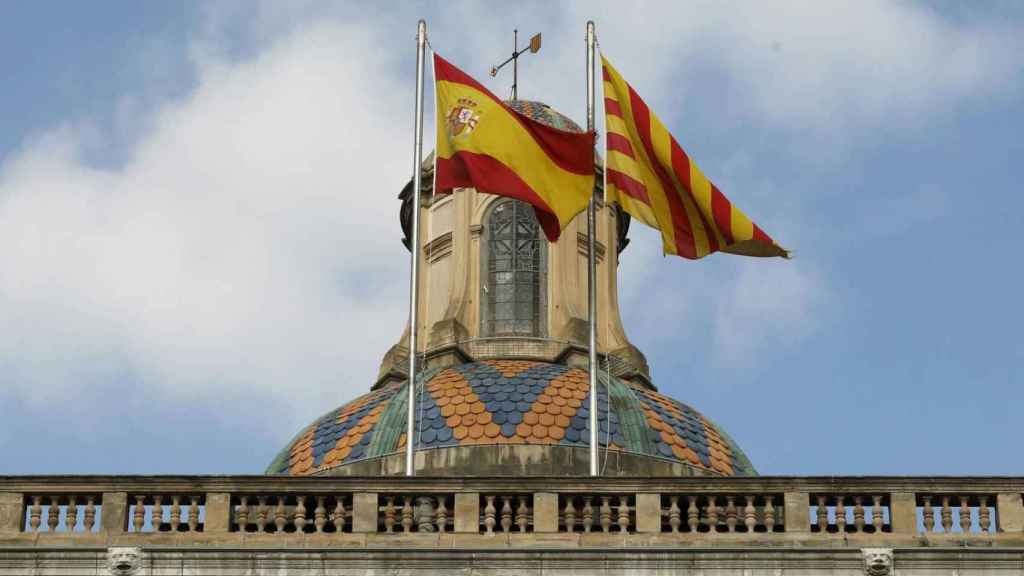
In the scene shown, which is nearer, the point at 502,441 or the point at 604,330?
the point at 502,441

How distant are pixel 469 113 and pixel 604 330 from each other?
46.4 ft

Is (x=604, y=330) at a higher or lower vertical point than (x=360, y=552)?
higher

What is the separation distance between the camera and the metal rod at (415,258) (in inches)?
1179

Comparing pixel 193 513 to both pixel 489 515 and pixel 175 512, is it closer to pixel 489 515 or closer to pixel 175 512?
pixel 175 512

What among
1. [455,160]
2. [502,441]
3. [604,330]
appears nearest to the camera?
Answer: [455,160]

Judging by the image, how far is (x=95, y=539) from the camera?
26750 millimetres

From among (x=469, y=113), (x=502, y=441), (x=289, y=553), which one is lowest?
(x=289, y=553)

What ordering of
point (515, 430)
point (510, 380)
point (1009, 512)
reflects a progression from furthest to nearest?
point (510, 380) → point (515, 430) → point (1009, 512)

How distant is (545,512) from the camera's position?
88.3ft

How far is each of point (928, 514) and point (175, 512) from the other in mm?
7670

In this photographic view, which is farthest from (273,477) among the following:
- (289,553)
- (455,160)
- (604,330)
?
(604,330)

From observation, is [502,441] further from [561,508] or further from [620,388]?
[561,508]

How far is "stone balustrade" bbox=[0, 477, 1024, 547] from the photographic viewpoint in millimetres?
26734

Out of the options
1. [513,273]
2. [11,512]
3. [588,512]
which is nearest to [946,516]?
[588,512]
